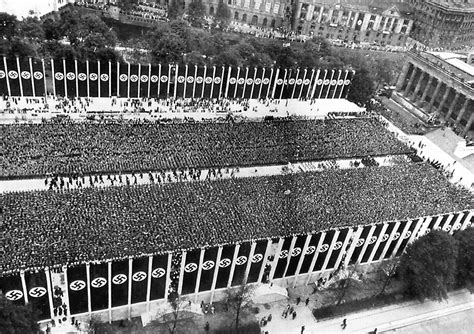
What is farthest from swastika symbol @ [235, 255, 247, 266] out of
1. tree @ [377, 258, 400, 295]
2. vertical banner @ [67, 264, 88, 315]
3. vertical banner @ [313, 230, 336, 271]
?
tree @ [377, 258, 400, 295]

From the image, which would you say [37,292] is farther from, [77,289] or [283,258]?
[283,258]

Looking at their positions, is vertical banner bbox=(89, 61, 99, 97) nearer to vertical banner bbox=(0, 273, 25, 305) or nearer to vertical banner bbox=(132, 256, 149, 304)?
vertical banner bbox=(132, 256, 149, 304)

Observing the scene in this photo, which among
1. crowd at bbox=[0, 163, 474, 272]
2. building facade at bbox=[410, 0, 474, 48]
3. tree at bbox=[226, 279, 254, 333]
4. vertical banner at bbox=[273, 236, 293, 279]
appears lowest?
tree at bbox=[226, 279, 254, 333]

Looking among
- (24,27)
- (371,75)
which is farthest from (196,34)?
(371,75)

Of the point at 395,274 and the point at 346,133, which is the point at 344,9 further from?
the point at 395,274

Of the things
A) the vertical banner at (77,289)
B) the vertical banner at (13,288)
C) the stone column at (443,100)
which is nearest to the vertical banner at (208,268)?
the vertical banner at (77,289)

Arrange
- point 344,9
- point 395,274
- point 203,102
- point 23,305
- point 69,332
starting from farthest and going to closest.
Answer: point 344,9
point 203,102
point 395,274
point 69,332
point 23,305

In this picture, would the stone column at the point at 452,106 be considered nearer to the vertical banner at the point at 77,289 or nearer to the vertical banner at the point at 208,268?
the vertical banner at the point at 208,268
